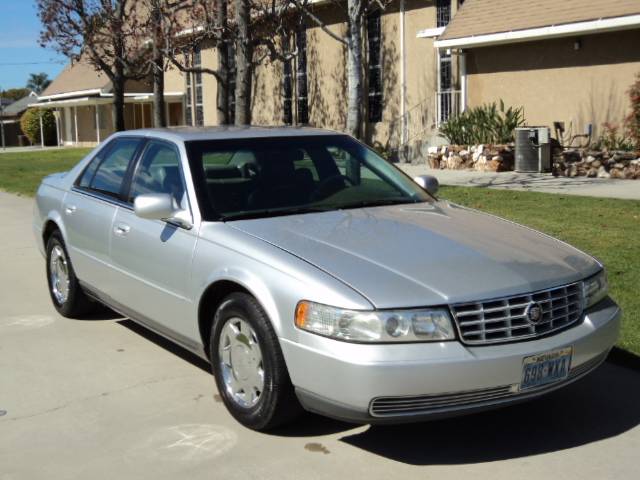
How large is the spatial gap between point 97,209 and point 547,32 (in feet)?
45.5

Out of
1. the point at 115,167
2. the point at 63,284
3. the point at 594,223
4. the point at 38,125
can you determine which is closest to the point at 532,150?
the point at 594,223

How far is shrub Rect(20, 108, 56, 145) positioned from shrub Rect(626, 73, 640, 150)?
4444 centimetres

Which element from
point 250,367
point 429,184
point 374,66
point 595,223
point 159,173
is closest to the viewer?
point 250,367

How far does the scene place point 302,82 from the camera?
92.3ft

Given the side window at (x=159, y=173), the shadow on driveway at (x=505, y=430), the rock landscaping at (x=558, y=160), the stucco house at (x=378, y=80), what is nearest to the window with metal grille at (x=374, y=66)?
the stucco house at (x=378, y=80)

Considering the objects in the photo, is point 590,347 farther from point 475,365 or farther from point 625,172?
point 625,172

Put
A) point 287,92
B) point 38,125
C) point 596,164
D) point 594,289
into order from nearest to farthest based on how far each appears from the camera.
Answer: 1. point 594,289
2. point 596,164
3. point 287,92
4. point 38,125

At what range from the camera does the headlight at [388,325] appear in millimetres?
3830

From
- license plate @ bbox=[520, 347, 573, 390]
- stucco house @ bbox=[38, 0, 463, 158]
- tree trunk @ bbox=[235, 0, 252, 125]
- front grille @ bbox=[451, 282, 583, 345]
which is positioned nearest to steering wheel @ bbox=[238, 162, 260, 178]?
front grille @ bbox=[451, 282, 583, 345]

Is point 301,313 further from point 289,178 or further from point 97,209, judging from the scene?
point 97,209

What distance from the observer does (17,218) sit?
13.5 m

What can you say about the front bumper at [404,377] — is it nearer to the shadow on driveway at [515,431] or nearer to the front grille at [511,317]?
the front grille at [511,317]

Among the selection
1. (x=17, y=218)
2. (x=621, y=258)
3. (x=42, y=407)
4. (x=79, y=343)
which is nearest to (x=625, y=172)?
(x=621, y=258)

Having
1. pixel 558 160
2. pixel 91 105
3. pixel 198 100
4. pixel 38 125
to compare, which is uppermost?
pixel 91 105
